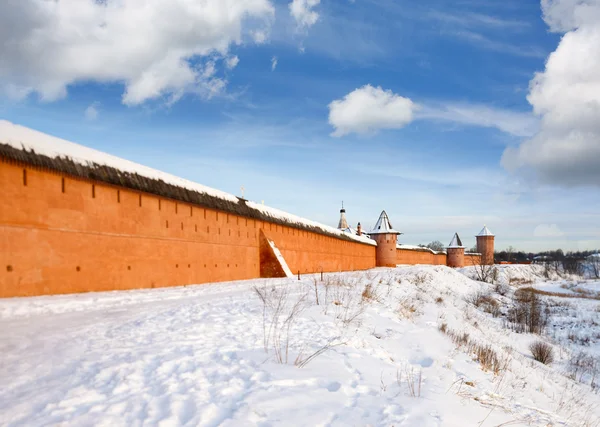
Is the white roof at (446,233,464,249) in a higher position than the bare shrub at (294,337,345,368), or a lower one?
higher

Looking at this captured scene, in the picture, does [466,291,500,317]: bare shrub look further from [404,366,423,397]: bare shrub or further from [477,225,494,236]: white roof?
[477,225,494,236]: white roof

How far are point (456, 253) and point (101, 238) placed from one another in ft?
168

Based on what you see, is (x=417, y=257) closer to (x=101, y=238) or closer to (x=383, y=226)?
(x=383, y=226)

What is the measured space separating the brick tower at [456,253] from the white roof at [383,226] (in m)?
17.9

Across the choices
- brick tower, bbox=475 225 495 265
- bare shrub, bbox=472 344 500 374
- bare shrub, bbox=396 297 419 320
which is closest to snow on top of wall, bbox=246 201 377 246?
bare shrub, bbox=396 297 419 320

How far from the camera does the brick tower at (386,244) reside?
130 feet

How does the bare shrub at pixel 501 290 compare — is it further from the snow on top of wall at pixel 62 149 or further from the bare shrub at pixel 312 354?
the bare shrub at pixel 312 354

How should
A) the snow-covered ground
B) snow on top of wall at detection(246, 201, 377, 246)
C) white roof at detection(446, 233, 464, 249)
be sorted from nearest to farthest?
the snow-covered ground < snow on top of wall at detection(246, 201, 377, 246) < white roof at detection(446, 233, 464, 249)

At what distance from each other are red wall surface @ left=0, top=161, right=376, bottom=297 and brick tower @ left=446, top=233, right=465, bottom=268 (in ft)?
142

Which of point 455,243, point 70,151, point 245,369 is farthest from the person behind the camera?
point 455,243

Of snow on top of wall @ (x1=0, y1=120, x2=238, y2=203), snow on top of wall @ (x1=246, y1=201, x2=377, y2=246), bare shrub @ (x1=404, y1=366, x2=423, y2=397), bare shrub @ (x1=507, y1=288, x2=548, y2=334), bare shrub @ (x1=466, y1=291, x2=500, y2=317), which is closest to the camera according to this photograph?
bare shrub @ (x1=404, y1=366, x2=423, y2=397)

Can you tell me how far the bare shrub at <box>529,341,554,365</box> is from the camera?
11602 mm

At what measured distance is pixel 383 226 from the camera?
132ft

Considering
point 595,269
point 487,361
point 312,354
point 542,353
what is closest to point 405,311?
point 487,361
